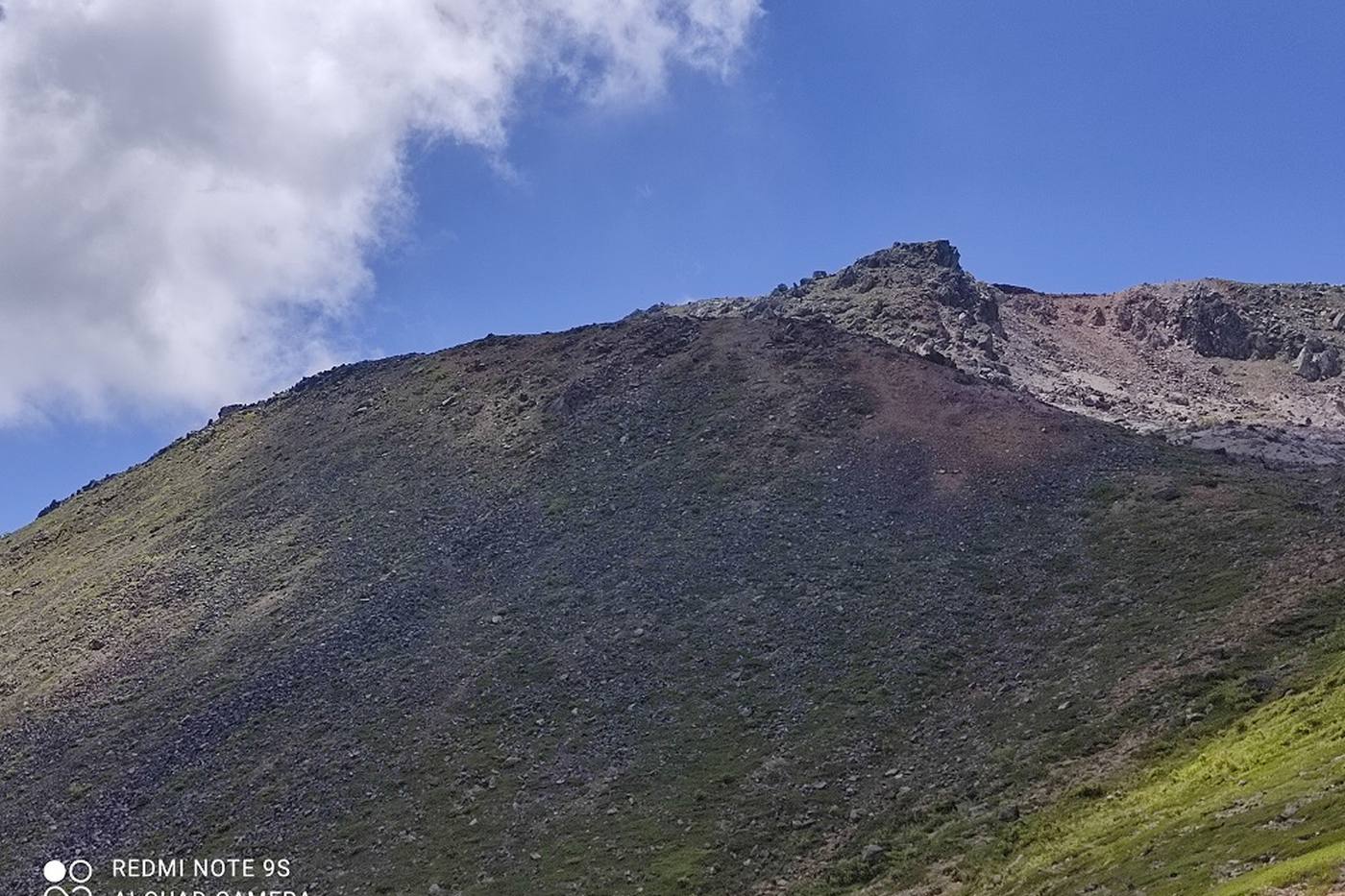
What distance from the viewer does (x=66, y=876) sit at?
4994cm

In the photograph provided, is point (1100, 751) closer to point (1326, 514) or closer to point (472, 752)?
point (1326, 514)

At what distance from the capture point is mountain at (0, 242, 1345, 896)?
40281mm

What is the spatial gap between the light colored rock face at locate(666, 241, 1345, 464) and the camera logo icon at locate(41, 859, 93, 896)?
55.8 meters

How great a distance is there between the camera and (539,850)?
43938 millimetres

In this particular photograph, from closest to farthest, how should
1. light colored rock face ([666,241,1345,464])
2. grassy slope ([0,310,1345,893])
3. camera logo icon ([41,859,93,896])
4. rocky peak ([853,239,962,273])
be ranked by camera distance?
grassy slope ([0,310,1345,893]) → camera logo icon ([41,859,93,896]) → light colored rock face ([666,241,1345,464]) → rocky peak ([853,239,962,273])

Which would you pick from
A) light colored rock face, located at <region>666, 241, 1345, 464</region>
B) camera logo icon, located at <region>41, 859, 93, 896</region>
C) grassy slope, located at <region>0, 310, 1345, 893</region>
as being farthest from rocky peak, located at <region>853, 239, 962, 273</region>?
camera logo icon, located at <region>41, 859, 93, 896</region>

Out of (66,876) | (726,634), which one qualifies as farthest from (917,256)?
(66,876)

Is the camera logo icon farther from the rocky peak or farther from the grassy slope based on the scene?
the rocky peak

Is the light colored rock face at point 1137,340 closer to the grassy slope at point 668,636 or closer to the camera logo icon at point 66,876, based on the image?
the grassy slope at point 668,636

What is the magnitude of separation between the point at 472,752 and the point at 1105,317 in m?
79.0

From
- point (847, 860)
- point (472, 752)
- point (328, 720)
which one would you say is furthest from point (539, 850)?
point (328, 720)

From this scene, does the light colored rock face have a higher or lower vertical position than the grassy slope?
higher

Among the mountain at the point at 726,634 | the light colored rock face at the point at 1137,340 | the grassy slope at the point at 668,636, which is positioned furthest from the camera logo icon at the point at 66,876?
the light colored rock face at the point at 1137,340

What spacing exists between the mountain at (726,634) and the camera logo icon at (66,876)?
56cm
